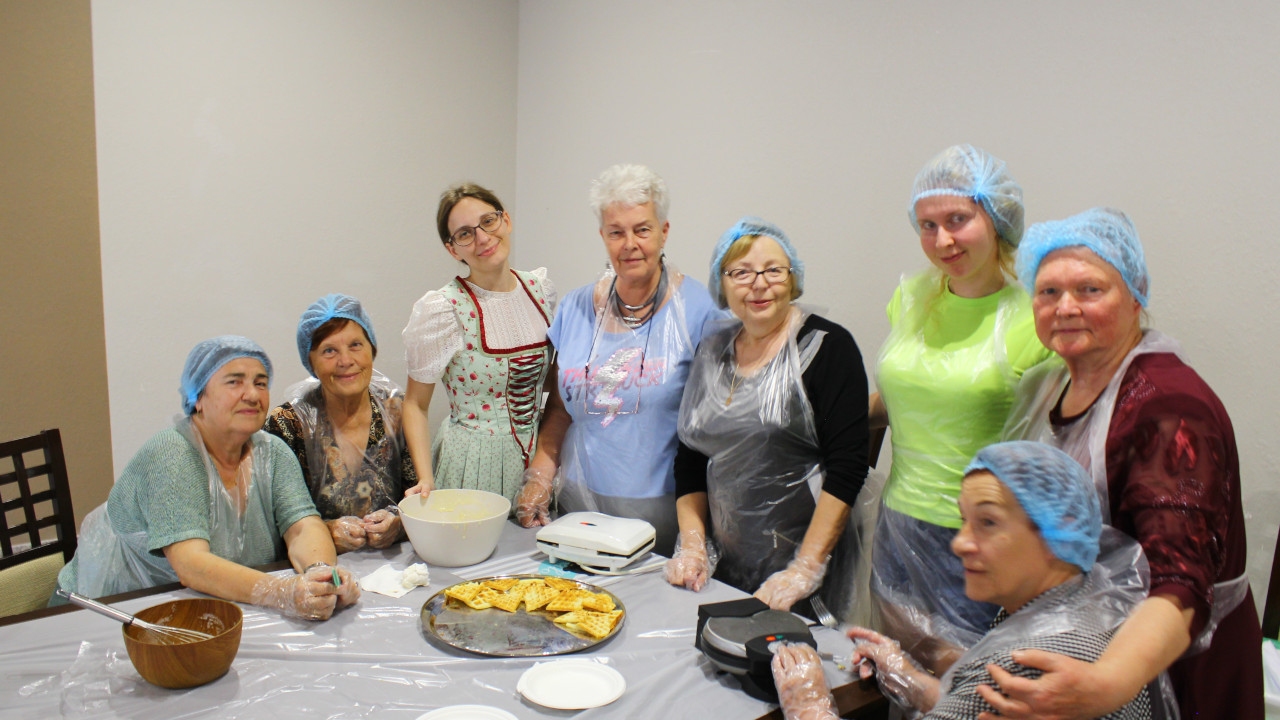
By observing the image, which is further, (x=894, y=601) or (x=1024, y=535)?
(x=894, y=601)

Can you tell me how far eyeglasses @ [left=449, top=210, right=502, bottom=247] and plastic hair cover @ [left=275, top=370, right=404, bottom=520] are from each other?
0.61 m

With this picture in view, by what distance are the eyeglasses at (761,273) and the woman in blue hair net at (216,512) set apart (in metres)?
1.13

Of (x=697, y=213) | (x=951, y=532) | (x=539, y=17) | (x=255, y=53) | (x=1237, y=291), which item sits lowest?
(x=951, y=532)

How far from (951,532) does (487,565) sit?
1093mm

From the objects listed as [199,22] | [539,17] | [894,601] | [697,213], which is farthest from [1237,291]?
[199,22]

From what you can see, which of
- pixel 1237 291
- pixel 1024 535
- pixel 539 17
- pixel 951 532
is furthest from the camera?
pixel 539 17

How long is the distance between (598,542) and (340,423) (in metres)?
0.91

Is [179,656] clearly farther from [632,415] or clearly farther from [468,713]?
[632,415]

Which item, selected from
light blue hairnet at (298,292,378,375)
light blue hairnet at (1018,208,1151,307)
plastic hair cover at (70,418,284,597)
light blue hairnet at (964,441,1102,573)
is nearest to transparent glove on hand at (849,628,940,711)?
light blue hairnet at (964,441,1102,573)

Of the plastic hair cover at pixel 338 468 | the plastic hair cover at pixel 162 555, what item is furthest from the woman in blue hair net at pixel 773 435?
the plastic hair cover at pixel 162 555

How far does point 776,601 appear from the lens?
168 centimetres

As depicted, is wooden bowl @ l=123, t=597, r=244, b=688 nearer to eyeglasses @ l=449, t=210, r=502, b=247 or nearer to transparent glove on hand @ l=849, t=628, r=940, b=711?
transparent glove on hand @ l=849, t=628, r=940, b=711

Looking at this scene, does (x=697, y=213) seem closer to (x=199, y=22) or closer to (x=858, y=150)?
(x=858, y=150)

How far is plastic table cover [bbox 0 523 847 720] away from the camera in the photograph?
4.16 feet
